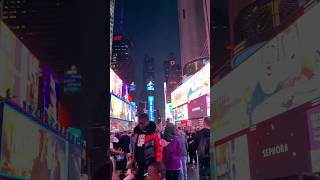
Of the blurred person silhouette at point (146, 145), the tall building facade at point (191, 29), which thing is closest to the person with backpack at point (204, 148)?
the blurred person silhouette at point (146, 145)

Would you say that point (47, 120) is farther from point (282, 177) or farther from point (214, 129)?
point (282, 177)

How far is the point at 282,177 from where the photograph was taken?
9.21ft

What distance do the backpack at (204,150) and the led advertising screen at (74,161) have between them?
97.8 inches

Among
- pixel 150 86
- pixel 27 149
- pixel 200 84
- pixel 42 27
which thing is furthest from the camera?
pixel 150 86

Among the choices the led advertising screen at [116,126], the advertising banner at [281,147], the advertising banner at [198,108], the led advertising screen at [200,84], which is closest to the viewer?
the advertising banner at [281,147]

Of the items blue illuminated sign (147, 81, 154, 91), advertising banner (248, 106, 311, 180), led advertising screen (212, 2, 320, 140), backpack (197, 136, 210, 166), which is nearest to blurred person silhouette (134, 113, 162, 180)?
backpack (197, 136, 210, 166)

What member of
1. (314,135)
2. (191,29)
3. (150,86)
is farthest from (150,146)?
(150,86)

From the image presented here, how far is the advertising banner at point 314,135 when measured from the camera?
232 cm

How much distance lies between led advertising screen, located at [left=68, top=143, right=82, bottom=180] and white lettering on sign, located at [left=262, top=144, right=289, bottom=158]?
231cm

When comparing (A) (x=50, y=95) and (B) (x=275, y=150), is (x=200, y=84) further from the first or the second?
(B) (x=275, y=150)

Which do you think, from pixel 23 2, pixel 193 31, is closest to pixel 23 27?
pixel 23 2

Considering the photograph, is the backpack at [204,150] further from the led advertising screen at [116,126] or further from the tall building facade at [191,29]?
the tall building facade at [191,29]

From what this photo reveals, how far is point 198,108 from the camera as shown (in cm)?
1543

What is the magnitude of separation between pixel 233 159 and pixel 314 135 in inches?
59.8
